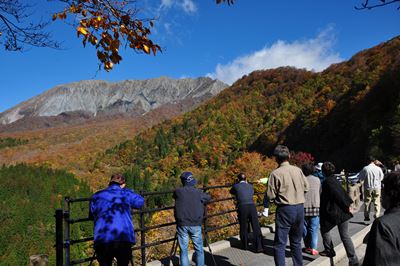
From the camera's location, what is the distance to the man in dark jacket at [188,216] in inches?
240

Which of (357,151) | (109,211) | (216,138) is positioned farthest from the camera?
(216,138)

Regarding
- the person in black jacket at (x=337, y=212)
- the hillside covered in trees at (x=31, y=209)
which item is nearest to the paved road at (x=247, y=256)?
the person in black jacket at (x=337, y=212)

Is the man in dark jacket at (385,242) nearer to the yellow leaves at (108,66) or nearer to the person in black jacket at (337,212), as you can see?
the yellow leaves at (108,66)

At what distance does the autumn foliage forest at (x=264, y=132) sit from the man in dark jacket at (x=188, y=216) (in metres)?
17.9

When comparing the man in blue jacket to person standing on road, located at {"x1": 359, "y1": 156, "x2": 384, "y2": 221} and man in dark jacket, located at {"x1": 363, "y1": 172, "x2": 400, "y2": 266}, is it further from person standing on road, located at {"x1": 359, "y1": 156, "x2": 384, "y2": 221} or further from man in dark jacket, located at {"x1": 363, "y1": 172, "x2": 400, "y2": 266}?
person standing on road, located at {"x1": 359, "y1": 156, "x2": 384, "y2": 221}

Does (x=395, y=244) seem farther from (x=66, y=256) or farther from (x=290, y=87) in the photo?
(x=290, y=87)

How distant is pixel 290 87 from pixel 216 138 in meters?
36.6

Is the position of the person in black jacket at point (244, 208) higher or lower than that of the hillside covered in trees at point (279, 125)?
lower

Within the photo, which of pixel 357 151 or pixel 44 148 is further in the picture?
pixel 44 148

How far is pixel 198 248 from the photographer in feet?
20.3

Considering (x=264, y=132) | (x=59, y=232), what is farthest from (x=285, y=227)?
(x=264, y=132)

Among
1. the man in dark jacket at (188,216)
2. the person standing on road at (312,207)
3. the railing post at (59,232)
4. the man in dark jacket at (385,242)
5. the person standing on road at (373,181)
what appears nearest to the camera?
the man in dark jacket at (385,242)

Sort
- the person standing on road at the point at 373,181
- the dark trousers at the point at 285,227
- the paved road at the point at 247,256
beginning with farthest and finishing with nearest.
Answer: the person standing on road at the point at 373,181 < the paved road at the point at 247,256 < the dark trousers at the point at 285,227

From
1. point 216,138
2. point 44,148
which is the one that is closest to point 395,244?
point 216,138
